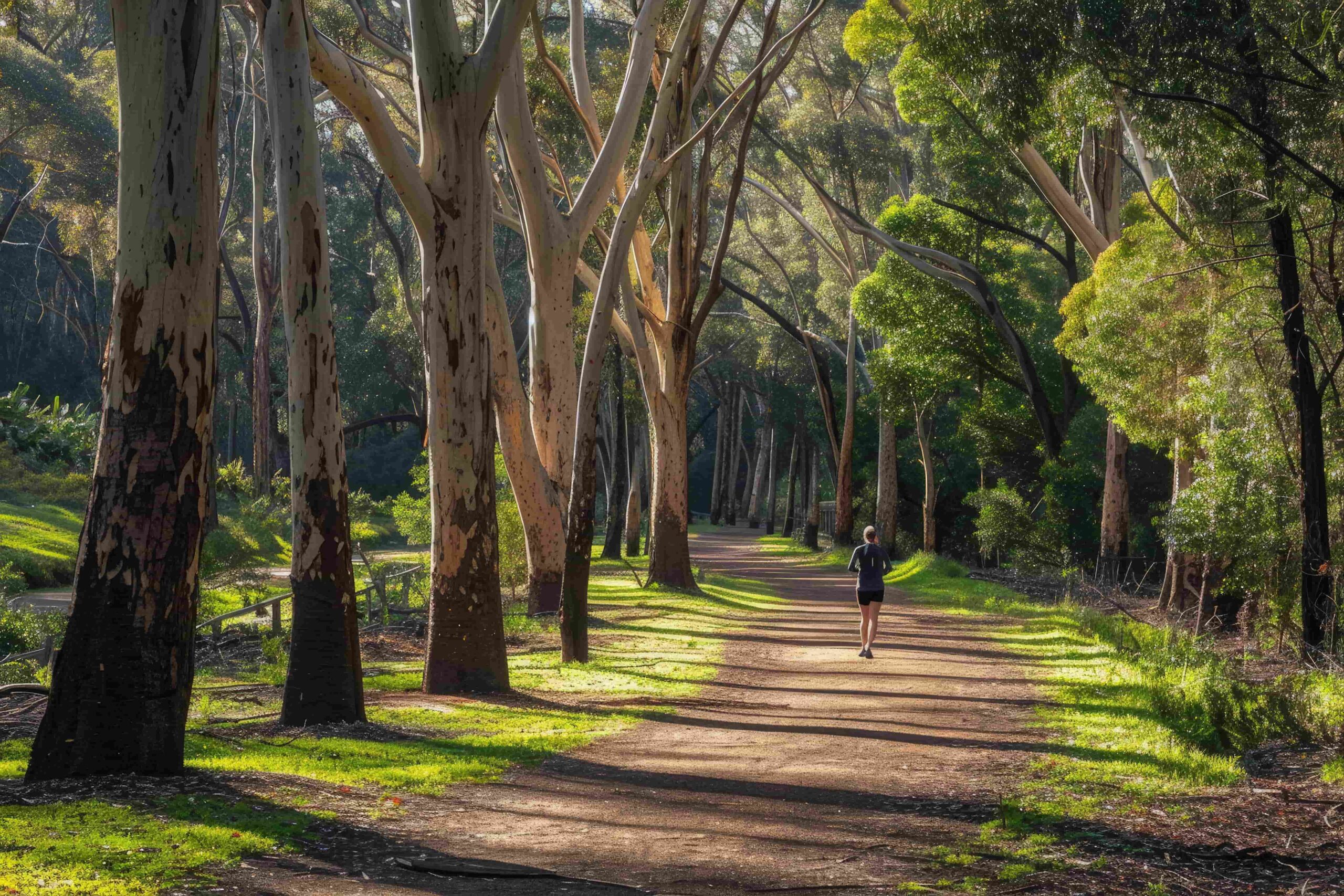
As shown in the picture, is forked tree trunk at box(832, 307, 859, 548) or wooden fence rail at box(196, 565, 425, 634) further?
forked tree trunk at box(832, 307, 859, 548)

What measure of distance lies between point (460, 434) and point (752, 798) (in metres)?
4.77

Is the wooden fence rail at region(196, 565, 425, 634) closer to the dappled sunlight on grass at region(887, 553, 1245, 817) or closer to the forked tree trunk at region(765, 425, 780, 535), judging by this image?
the dappled sunlight on grass at region(887, 553, 1245, 817)

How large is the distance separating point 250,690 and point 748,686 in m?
5.02

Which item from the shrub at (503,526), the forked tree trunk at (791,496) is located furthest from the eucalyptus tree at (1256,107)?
the forked tree trunk at (791,496)

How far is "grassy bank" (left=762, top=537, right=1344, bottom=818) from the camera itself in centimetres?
788

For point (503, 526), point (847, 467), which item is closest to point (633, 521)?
point (847, 467)

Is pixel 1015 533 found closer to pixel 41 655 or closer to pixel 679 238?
pixel 679 238

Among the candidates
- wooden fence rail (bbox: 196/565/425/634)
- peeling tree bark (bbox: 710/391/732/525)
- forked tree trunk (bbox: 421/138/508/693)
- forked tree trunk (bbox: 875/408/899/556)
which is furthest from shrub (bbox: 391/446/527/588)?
peeling tree bark (bbox: 710/391/732/525)

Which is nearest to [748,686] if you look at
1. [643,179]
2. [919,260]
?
[643,179]

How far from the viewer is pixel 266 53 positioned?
9.50m

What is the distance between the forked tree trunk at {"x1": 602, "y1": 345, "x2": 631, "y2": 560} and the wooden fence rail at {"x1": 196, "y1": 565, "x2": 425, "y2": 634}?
1288cm

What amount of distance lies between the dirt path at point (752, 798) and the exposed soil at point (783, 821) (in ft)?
0.07

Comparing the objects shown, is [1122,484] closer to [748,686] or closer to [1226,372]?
[1226,372]

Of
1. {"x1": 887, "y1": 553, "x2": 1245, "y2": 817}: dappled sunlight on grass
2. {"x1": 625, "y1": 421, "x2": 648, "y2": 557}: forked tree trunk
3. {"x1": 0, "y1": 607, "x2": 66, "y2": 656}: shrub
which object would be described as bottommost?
{"x1": 0, "y1": 607, "x2": 66, "y2": 656}: shrub
